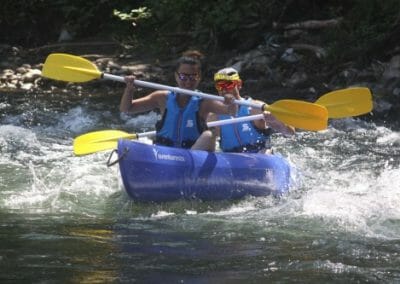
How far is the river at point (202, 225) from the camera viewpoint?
3580 millimetres

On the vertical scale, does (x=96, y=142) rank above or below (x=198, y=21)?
below

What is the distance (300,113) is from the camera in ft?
18.4

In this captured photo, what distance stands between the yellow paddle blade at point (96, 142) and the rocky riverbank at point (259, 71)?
3.92 metres

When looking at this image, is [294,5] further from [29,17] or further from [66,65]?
[66,65]

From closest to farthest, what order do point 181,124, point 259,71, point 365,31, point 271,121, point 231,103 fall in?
point 231,103 → point 181,124 → point 271,121 → point 365,31 → point 259,71

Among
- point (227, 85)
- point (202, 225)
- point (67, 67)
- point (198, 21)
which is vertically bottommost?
point (202, 225)

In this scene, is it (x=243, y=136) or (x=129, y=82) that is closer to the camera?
(x=129, y=82)

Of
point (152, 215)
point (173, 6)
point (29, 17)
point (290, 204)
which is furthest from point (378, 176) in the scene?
point (29, 17)

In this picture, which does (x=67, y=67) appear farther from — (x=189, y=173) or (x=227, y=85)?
(x=189, y=173)

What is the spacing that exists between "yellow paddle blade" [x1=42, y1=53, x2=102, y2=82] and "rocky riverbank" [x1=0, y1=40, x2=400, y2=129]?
3.90 m

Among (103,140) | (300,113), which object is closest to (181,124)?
(103,140)

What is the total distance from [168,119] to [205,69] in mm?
5721

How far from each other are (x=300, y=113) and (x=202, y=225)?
1440 mm

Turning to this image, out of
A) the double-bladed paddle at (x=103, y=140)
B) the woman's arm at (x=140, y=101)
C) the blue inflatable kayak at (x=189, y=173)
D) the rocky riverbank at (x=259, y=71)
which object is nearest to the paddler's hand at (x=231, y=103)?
the double-bladed paddle at (x=103, y=140)
